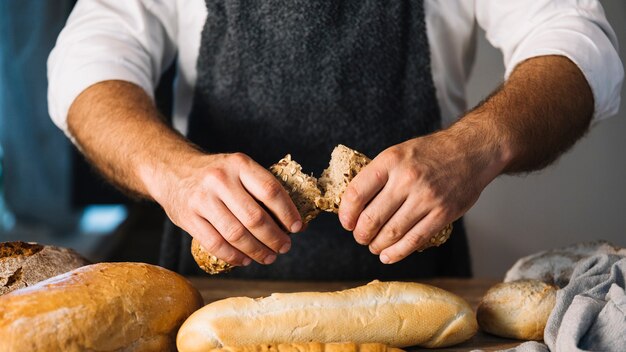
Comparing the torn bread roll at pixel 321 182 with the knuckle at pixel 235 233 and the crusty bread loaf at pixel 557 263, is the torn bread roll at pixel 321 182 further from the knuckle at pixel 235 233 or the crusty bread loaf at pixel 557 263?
the crusty bread loaf at pixel 557 263

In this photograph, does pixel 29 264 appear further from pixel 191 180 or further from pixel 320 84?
pixel 320 84

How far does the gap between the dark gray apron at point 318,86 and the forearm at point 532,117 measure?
26cm

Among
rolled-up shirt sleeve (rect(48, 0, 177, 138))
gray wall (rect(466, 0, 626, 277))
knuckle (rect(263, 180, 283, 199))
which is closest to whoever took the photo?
knuckle (rect(263, 180, 283, 199))

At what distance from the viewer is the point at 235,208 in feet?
3.56

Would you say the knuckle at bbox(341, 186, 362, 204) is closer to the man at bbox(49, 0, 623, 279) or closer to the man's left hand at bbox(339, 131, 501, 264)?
the man's left hand at bbox(339, 131, 501, 264)

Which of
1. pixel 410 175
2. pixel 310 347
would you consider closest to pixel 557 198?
pixel 410 175

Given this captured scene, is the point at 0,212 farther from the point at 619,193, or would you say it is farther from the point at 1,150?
the point at 619,193

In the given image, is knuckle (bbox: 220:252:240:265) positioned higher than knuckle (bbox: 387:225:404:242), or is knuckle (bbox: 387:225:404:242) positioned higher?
knuckle (bbox: 387:225:404:242)

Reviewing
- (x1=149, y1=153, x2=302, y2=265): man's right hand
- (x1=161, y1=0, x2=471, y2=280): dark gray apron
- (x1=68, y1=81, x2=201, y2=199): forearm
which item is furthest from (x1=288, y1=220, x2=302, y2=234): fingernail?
(x1=161, y1=0, x2=471, y2=280): dark gray apron

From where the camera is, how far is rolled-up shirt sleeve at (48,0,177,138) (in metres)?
1.55

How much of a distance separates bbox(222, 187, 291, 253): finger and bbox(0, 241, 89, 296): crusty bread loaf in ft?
0.96

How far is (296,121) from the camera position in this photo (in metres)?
1.58

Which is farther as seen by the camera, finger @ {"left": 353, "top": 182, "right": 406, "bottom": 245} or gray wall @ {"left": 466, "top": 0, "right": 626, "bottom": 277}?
gray wall @ {"left": 466, "top": 0, "right": 626, "bottom": 277}

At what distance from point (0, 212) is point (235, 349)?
2183 millimetres
